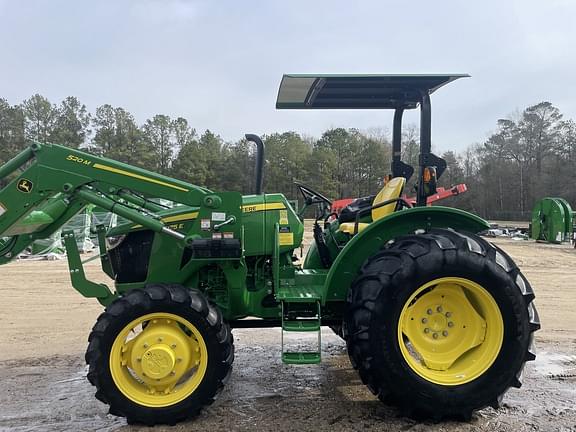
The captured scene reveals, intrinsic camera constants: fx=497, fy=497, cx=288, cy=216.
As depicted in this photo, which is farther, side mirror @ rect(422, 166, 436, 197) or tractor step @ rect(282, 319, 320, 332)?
side mirror @ rect(422, 166, 436, 197)

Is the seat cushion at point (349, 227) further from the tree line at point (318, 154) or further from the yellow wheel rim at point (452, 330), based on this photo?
the tree line at point (318, 154)

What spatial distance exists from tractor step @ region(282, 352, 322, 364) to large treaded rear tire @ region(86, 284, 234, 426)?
416 mm

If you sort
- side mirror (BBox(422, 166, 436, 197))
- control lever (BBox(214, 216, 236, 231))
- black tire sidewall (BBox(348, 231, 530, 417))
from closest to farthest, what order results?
black tire sidewall (BBox(348, 231, 530, 417)) → control lever (BBox(214, 216, 236, 231)) → side mirror (BBox(422, 166, 436, 197))

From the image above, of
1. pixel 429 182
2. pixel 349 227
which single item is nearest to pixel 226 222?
pixel 349 227

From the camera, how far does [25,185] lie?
3.80 m

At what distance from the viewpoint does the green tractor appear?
3.49 meters

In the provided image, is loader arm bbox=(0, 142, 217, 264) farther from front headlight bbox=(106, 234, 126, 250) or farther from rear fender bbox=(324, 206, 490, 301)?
rear fender bbox=(324, 206, 490, 301)

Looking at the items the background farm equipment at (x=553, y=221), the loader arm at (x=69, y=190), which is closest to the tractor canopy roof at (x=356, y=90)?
the loader arm at (x=69, y=190)

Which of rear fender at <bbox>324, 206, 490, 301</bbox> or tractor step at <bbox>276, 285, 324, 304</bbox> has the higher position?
rear fender at <bbox>324, 206, 490, 301</bbox>

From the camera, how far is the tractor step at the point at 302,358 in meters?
3.62

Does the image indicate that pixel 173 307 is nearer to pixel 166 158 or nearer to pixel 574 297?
pixel 574 297

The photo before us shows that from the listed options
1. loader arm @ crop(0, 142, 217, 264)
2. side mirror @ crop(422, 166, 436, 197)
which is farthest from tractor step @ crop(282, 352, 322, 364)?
side mirror @ crop(422, 166, 436, 197)

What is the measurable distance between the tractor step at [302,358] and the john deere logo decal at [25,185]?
232 cm

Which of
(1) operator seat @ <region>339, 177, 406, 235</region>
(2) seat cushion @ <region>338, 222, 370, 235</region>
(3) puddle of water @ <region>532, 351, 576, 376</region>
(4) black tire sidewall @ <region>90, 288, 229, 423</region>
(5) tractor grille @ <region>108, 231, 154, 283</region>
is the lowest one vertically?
(3) puddle of water @ <region>532, 351, 576, 376</region>
